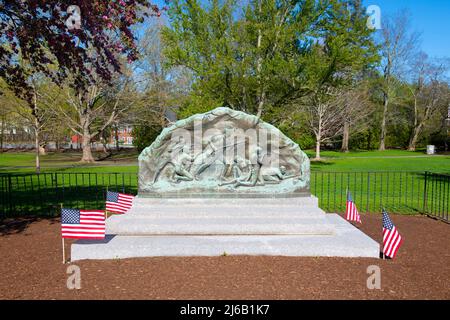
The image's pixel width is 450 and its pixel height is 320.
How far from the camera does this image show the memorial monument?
6699mm

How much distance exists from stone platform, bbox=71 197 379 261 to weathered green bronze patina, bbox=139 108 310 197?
0.24 m

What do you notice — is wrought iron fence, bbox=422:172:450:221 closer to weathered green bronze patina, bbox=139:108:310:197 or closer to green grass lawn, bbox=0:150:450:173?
weathered green bronze patina, bbox=139:108:310:197

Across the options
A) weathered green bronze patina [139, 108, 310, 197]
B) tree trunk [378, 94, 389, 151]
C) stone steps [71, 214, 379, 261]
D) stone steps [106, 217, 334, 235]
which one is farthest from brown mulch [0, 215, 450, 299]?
tree trunk [378, 94, 389, 151]

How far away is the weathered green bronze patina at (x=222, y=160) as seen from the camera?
7465 mm

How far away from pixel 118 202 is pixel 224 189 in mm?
2265

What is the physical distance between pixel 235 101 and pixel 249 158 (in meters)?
10.3

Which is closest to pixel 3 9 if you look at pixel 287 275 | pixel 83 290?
pixel 83 290

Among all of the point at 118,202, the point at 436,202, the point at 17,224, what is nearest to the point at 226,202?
the point at 118,202

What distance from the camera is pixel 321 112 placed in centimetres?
2761

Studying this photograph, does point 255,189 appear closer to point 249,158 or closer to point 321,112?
point 249,158

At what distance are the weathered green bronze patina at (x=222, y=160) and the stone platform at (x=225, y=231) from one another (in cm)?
24

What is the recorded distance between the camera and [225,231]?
22.0ft

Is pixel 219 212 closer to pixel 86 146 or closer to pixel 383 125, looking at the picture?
pixel 86 146

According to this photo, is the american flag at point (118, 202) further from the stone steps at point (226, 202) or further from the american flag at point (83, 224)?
the american flag at point (83, 224)
